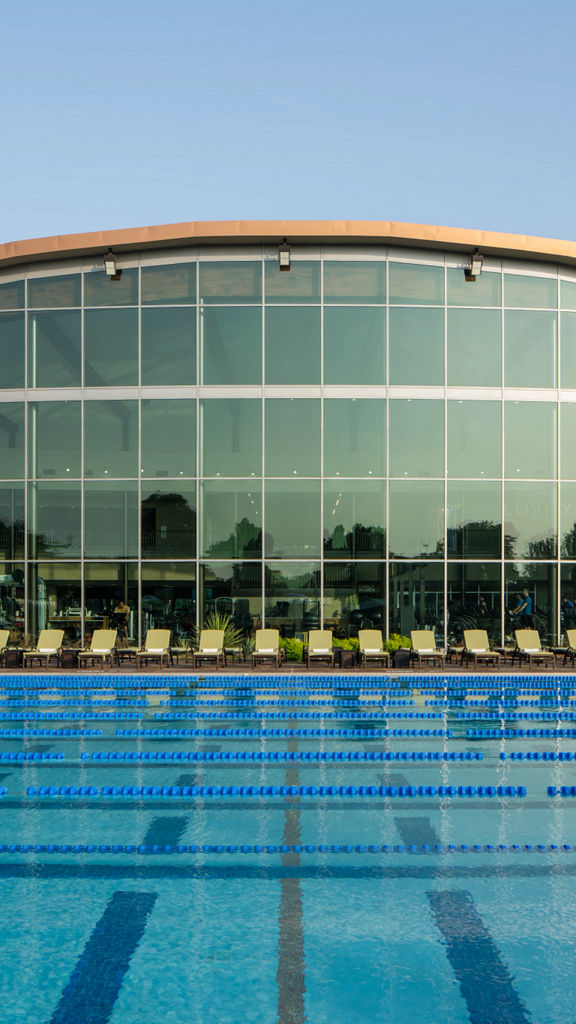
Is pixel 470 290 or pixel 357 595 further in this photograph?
pixel 470 290

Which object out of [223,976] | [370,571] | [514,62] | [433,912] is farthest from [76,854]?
[514,62]

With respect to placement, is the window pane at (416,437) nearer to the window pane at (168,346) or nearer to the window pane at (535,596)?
the window pane at (535,596)

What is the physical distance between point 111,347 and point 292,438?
3941mm

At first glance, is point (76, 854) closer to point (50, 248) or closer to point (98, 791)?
point (98, 791)

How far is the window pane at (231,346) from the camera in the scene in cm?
1709

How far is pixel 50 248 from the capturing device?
16875 mm

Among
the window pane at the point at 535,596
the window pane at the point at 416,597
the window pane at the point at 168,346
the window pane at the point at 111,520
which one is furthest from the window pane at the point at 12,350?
the window pane at the point at 535,596

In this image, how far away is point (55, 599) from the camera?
17.1 meters

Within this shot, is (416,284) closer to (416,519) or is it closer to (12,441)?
(416,519)

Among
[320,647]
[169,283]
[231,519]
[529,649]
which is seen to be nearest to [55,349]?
[169,283]

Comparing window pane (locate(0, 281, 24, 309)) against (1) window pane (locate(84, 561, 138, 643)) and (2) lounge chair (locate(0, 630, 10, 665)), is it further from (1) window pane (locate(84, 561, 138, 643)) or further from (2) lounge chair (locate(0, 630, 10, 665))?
(2) lounge chair (locate(0, 630, 10, 665))

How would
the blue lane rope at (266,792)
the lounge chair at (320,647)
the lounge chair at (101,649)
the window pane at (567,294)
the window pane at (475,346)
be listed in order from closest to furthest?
the blue lane rope at (266,792), the lounge chair at (320,647), the lounge chair at (101,649), the window pane at (475,346), the window pane at (567,294)

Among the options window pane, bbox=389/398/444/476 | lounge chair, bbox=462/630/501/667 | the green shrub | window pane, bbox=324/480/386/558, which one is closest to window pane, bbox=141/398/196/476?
window pane, bbox=324/480/386/558

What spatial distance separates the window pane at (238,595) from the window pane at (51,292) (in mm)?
5881
